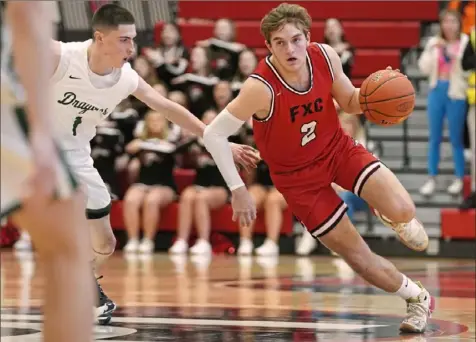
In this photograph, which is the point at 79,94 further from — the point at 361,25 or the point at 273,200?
the point at 361,25

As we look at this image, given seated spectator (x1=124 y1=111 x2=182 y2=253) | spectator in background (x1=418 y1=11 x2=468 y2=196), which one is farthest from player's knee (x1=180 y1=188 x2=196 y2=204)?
spectator in background (x1=418 y1=11 x2=468 y2=196)

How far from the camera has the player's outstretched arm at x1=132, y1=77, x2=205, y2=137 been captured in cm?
639

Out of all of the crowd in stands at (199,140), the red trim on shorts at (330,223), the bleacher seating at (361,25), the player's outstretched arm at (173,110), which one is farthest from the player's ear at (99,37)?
the bleacher seating at (361,25)

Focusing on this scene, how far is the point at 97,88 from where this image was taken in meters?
6.40

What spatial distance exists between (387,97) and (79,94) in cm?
169

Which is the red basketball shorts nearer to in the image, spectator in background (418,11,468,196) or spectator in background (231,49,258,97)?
spectator in background (418,11,468,196)

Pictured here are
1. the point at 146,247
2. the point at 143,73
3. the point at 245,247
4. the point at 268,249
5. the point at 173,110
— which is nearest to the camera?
the point at 173,110

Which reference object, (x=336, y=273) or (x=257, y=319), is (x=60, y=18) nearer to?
(x=336, y=273)

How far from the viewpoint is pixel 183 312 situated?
741 cm

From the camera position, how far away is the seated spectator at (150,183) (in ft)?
43.5

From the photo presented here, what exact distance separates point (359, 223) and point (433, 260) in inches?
44.6

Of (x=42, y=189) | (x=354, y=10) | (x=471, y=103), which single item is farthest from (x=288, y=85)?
(x=354, y=10)

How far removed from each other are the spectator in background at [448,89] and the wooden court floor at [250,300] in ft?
4.11

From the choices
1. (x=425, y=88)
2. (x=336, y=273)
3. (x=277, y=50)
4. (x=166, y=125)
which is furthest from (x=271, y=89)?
(x=425, y=88)
